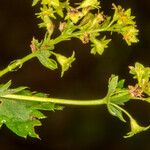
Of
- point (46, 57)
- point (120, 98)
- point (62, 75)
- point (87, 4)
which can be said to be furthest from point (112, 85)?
point (87, 4)

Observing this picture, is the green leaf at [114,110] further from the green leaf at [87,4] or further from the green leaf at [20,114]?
the green leaf at [87,4]

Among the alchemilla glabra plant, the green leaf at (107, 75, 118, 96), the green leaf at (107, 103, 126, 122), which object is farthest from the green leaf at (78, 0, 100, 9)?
the green leaf at (107, 103, 126, 122)

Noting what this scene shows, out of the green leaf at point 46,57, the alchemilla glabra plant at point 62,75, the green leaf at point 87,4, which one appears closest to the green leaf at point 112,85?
the alchemilla glabra plant at point 62,75

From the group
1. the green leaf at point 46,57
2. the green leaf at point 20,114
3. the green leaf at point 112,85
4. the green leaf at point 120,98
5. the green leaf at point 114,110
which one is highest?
the green leaf at point 46,57

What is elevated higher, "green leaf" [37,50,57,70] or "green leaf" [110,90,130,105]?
"green leaf" [37,50,57,70]

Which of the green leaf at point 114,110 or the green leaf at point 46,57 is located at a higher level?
the green leaf at point 46,57

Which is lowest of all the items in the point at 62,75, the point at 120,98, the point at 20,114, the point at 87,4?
the point at 20,114

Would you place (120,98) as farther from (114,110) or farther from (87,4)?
(87,4)

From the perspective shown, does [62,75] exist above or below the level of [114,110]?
above

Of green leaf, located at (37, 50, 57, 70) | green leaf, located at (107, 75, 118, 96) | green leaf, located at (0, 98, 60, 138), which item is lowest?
green leaf, located at (0, 98, 60, 138)

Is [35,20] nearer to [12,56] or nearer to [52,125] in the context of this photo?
[12,56]

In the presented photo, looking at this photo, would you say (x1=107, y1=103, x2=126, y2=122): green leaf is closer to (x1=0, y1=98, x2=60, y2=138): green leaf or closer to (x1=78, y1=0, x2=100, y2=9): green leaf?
(x1=0, y1=98, x2=60, y2=138): green leaf
